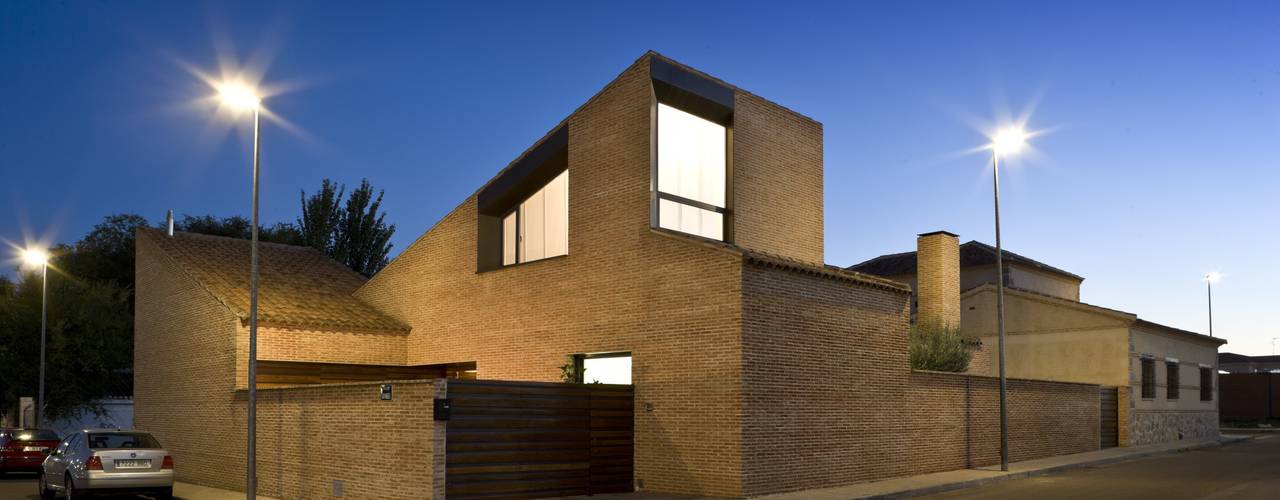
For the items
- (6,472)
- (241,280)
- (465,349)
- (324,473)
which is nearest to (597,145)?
(465,349)

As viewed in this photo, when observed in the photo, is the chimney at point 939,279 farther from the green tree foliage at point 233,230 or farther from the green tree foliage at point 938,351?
the green tree foliage at point 233,230

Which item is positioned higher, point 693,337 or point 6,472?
point 693,337

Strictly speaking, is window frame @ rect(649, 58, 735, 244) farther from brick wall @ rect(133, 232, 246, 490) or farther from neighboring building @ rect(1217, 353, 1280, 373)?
neighboring building @ rect(1217, 353, 1280, 373)

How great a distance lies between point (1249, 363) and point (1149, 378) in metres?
47.4

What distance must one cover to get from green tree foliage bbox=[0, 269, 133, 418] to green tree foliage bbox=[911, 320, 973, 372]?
28.5m

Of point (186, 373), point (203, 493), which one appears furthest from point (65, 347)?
point (203, 493)

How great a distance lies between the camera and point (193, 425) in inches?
907

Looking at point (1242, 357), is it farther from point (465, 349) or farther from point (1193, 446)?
point (465, 349)

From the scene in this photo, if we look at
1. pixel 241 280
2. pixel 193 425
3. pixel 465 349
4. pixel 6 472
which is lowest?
pixel 6 472

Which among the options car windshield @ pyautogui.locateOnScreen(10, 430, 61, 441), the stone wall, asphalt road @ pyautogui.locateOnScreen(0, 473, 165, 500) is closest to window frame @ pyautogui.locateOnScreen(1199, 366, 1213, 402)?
the stone wall

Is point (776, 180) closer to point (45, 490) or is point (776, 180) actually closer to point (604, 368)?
point (604, 368)

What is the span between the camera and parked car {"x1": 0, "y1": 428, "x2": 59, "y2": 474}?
2641 centimetres

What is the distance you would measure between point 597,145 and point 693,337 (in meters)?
4.97

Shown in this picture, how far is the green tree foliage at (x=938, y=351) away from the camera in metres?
30.3
